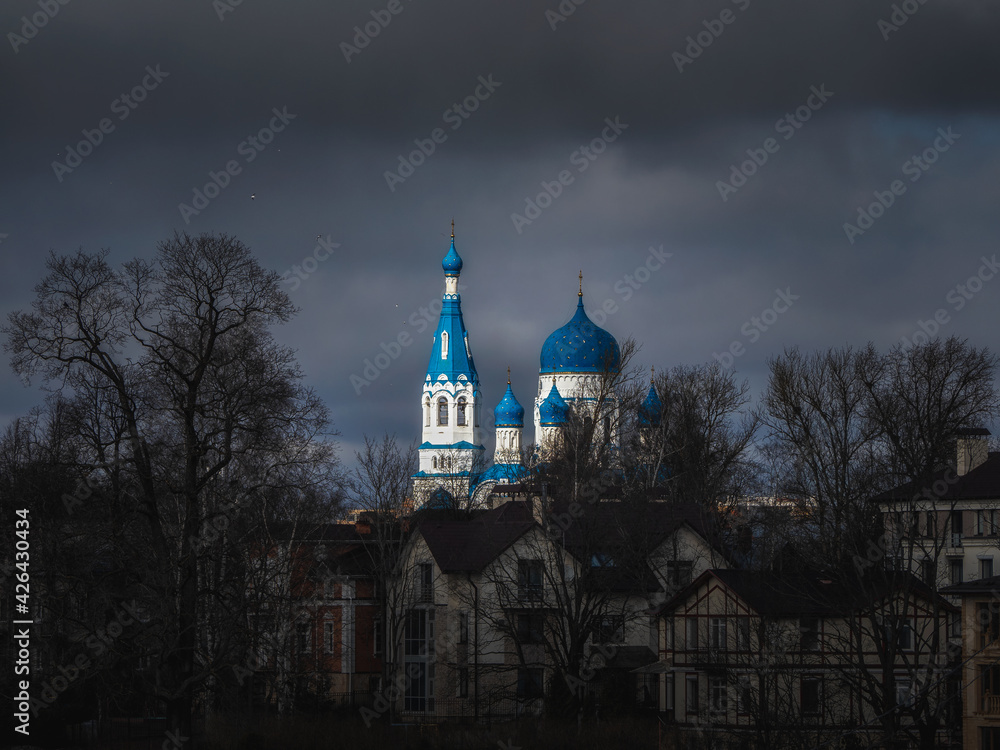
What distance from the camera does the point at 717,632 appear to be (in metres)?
41.2

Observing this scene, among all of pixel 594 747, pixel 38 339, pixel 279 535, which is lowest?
pixel 594 747

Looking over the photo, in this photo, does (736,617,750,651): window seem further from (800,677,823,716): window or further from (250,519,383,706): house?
(250,519,383,706): house

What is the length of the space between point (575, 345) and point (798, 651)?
75.3 meters

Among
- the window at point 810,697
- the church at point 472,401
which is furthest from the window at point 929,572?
the church at point 472,401

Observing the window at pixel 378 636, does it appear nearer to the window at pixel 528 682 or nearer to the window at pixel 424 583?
the window at pixel 424 583

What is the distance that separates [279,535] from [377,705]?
24.6ft

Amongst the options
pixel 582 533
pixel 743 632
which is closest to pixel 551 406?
pixel 582 533

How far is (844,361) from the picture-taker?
126ft

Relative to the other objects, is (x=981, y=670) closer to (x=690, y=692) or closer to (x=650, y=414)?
(x=690, y=692)

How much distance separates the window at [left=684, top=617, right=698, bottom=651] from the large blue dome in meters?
68.9

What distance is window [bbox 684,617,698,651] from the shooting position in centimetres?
4175

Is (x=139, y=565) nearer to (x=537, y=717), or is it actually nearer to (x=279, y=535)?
(x=279, y=535)

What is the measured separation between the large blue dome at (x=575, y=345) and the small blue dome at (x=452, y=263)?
2050cm

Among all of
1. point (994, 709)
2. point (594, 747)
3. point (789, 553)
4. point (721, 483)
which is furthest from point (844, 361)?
point (721, 483)
